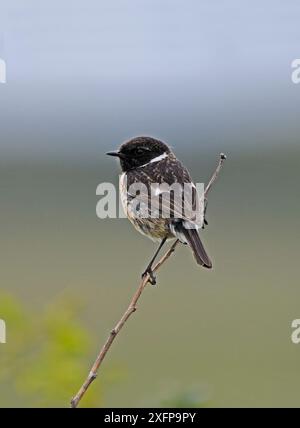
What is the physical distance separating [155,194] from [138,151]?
0.56 meters

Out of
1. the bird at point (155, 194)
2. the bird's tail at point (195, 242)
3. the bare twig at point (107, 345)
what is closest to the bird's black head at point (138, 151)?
the bird at point (155, 194)

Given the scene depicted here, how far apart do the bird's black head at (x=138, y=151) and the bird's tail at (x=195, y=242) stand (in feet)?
2.46

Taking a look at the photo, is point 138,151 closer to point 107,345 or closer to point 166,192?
point 166,192

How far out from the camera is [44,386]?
454cm

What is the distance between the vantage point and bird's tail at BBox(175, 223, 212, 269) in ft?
16.4

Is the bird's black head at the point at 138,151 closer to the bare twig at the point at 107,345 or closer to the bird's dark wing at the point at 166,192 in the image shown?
the bird's dark wing at the point at 166,192

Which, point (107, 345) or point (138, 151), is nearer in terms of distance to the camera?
point (107, 345)

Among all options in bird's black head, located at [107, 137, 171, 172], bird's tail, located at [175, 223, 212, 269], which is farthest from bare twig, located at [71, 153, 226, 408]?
bird's black head, located at [107, 137, 171, 172]

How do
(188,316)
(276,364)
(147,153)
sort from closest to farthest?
(147,153) < (276,364) < (188,316)

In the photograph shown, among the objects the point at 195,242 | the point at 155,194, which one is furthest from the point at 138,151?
the point at 195,242

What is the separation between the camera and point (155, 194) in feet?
18.2

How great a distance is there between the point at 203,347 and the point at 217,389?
6.00 feet
